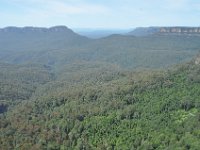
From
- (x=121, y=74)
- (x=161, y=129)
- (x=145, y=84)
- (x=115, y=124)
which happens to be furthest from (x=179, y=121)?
(x=121, y=74)

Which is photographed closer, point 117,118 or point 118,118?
point 118,118

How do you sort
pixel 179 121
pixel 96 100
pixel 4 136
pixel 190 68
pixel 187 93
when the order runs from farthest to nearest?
1. pixel 190 68
2. pixel 96 100
3. pixel 187 93
4. pixel 4 136
5. pixel 179 121

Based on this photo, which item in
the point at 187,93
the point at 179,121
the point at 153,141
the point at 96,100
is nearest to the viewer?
the point at 153,141

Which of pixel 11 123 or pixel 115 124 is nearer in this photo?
pixel 115 124

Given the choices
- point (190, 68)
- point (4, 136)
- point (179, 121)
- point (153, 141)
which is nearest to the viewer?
point (153, 141)

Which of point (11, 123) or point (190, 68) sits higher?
point (190, 68)

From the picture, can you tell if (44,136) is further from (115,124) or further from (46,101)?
(46,101)

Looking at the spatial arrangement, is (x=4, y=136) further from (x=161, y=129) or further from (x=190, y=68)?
(x=190, y=68)

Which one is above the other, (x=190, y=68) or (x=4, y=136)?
(x=190, y=68)

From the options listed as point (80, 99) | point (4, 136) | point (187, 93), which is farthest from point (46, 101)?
point (187, 93)
